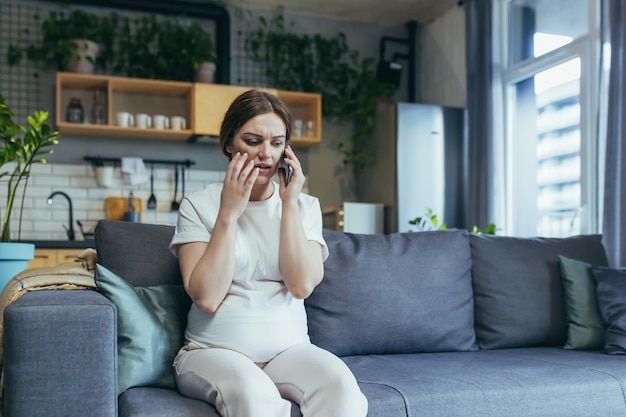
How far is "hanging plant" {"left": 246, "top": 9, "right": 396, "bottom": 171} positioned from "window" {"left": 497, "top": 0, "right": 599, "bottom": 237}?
111 cm

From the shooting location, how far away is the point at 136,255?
85.5 inches

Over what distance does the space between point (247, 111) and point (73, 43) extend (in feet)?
11.0

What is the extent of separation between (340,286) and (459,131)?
3.23 metres

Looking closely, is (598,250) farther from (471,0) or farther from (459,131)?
(471,0)

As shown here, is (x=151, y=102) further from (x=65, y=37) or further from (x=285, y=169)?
(x=285, y=169)

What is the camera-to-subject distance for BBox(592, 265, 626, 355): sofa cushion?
7.98 feet

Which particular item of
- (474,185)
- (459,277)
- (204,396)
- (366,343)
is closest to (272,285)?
(204,396)

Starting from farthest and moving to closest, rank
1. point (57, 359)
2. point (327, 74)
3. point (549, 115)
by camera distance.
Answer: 1. point (327, 74)
2. point (549, 115)
3. point (57, 359)

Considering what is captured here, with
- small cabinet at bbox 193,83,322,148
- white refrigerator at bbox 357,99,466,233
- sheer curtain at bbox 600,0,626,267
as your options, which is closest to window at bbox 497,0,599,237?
sheer curtain at bbox 600,0,626,267

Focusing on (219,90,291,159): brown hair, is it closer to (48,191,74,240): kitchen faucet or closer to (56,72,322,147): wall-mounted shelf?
(56,72,322,147): wall-mounted shelf

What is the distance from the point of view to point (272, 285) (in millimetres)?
1915

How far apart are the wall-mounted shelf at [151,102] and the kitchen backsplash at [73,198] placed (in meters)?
0.29

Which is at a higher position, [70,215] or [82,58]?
[82,58]


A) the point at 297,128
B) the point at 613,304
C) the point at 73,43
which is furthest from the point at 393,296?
the point at 73,43
